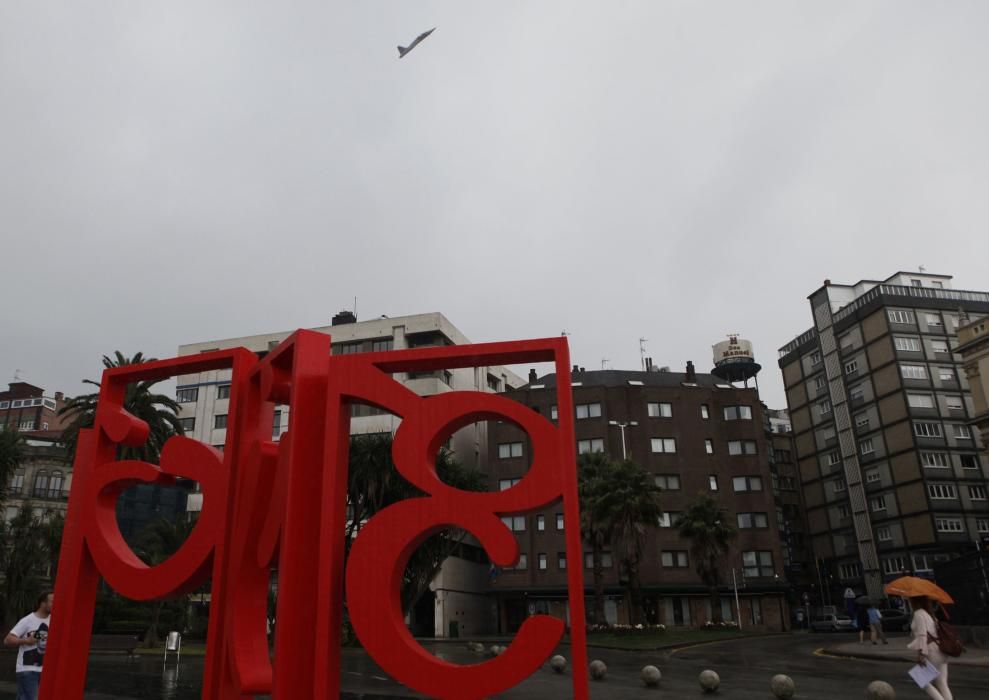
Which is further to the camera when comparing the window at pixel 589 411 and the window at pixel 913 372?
the window at pixel 913 372

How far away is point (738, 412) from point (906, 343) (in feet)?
55.0

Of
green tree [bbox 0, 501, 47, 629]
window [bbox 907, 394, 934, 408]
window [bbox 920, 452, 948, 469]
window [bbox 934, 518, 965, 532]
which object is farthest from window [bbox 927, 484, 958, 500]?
green tree [bbox 0, 501, 47, 629]

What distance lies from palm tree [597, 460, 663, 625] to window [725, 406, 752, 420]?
20409 mm

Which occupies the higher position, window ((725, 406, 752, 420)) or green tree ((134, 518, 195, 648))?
window ((725, 406, 752, 420))

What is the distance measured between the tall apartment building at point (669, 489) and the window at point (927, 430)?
512 inches

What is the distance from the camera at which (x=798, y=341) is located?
79.7m

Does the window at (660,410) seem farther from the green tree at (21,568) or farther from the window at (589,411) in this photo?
the green tree at (21,568)

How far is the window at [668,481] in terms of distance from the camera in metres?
59.6

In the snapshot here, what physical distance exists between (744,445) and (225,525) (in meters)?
58.1

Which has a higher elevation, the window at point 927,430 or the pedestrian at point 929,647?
the window at point 927,430

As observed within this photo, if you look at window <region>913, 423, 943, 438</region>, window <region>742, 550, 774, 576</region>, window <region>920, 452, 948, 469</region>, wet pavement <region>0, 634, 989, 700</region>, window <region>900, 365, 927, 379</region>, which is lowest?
wet pavement <region>0, 634, 989, 700</region>

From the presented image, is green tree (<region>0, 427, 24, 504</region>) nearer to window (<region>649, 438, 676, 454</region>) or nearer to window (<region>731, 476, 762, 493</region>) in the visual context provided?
window (<region>649, 438, 676, 454</region>)

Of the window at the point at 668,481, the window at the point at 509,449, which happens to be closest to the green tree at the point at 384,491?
the window at the point at 509,449

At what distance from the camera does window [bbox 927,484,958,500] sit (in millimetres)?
59562
